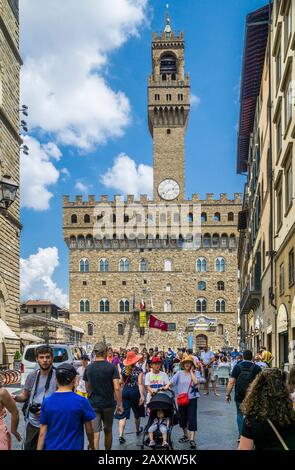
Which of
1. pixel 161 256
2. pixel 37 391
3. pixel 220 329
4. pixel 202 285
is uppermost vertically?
pixel 161 256

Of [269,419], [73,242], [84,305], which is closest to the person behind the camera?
[269,419]

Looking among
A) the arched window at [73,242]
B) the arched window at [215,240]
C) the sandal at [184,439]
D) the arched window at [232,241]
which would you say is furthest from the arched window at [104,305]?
the sandal at [184,439]

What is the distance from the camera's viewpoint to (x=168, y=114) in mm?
65375

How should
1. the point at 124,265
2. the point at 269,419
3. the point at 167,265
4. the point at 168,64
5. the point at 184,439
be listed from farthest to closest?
the point at 168,64
the point at 124,265
the point at 167,265
the point at 184,439
the point at 269,419

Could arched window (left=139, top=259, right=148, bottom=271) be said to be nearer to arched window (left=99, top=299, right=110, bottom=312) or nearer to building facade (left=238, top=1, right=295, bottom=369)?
arched window (left=99, top=299, right=110, bottom=312)

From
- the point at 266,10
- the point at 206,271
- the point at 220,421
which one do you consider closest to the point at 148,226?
the point at 206,271

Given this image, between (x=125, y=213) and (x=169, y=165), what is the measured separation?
6.66 meters

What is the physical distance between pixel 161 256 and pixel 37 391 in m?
57.0

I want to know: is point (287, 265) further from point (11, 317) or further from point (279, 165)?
point (11, 317)

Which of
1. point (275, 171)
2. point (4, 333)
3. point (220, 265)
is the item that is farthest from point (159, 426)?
point (220, 265)

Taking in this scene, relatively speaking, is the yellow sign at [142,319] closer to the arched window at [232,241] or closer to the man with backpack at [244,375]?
the arched window at [232,241]

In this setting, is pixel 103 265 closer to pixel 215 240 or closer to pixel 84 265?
pixel 84 265

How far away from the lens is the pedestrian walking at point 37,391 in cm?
→ 610

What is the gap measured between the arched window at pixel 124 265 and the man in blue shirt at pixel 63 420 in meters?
58.4
